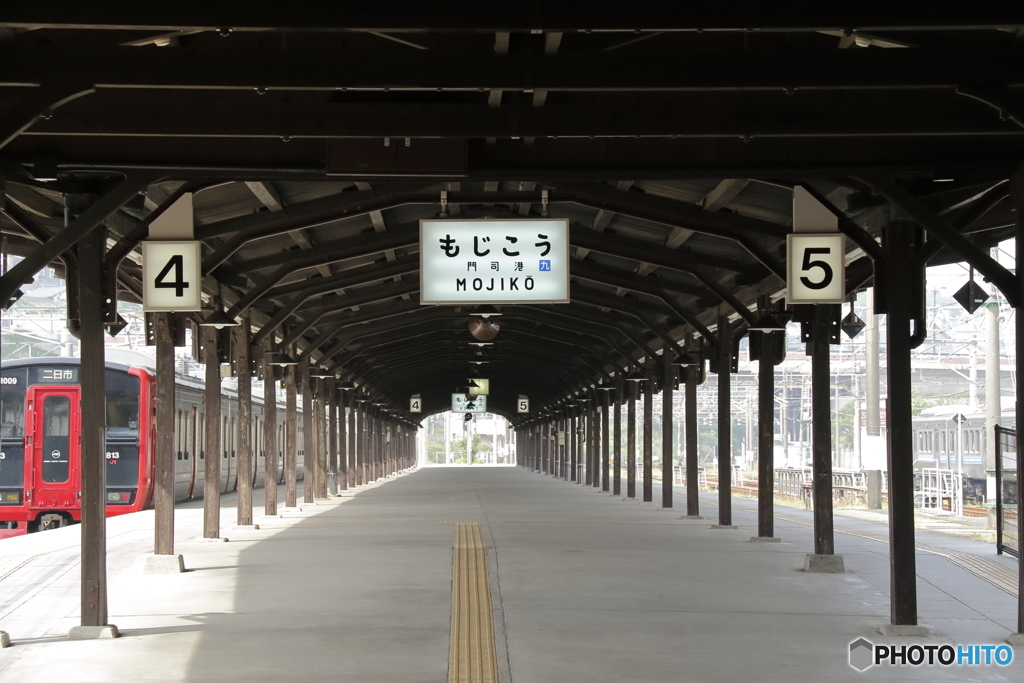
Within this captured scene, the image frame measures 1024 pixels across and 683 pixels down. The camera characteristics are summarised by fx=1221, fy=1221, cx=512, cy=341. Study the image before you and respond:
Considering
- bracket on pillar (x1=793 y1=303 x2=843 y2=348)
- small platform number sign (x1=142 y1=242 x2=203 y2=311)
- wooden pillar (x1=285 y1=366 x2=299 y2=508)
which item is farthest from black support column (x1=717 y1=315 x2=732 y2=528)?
small platform number sign (x1=142 y1=242 x2=203 y2=311)

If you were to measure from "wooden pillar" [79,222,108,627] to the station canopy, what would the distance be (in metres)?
0.43

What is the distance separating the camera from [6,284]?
Result: 283 inches

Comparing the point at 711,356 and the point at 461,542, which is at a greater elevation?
the point at 711,356

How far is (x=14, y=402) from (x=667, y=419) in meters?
11.2

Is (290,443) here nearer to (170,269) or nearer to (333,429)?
(333,429)

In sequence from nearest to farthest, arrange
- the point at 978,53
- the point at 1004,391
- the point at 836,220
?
the point at 978,53 → the point at 836,220 → the point at 1004,391

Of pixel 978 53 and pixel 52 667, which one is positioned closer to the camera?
pixel 978 53

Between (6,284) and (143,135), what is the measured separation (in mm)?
1200

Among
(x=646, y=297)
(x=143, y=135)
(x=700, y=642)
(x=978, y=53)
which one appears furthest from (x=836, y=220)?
(x=646, y=297)

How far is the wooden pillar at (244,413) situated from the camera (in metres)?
16.7

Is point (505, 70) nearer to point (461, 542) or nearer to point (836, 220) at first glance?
point (836, 220)

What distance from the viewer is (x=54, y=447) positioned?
19.0 metres

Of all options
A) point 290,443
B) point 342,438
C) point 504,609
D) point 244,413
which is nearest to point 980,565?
point 504,609

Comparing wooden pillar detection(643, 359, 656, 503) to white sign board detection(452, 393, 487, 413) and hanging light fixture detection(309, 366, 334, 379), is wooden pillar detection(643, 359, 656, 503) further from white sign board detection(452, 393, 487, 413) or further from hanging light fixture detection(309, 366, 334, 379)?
white sign board detection(452, 393, 487, 413)
